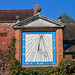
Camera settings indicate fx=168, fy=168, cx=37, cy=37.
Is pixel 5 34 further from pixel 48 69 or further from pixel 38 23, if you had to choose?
pixel 48 69

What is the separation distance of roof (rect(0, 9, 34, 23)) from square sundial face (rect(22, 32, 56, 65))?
4.49m

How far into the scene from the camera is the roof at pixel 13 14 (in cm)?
1432

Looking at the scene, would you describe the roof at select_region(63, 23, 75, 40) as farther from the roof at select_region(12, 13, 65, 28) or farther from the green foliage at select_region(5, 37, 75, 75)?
the green foliage at select_region(5, 37, 75, 75)

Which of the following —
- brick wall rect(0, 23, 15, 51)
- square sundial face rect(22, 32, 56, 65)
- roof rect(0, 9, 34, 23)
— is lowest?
square sundial face rect(22, 32, 56, 65)

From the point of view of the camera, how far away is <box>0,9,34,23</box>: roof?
564 inches

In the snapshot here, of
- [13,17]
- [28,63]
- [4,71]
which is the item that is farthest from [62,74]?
[13,17]

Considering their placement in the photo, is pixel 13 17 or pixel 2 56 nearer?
pixel 2 56

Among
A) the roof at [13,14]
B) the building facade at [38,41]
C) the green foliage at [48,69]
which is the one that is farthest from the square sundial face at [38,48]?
the roof at [13,14]

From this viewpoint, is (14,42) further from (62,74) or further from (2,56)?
(62,74)

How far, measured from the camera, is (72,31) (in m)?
14.1

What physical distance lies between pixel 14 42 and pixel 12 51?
0.55 metres

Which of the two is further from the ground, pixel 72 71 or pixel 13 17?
pixel 13 17

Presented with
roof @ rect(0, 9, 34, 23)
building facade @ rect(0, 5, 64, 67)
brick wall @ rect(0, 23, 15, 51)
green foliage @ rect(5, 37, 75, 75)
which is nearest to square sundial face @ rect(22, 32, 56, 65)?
building facade @ rect(0, 5, 64, 67)

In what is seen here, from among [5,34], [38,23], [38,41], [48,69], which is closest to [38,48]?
[38,41]
